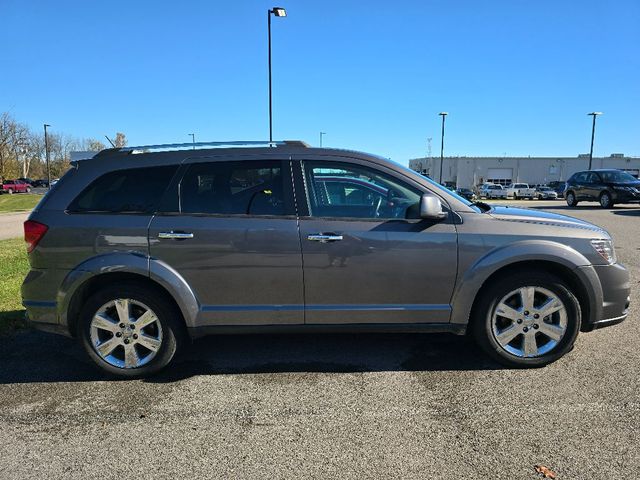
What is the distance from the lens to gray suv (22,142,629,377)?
3.73 m

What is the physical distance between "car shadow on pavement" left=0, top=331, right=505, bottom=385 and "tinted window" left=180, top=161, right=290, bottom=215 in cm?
134

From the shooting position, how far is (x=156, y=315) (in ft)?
12.5

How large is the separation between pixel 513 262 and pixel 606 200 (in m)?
20.9

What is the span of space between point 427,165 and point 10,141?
205 feet

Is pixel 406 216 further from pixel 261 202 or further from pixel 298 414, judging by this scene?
pixel 298 414

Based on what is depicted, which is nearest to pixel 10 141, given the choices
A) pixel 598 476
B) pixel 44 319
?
pixel 44 319

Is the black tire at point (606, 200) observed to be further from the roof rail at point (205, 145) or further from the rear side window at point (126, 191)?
the rear side window at point (126, 191)

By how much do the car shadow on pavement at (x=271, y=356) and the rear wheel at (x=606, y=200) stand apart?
2029cm

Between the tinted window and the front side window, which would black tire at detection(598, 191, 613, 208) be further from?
the tinted window

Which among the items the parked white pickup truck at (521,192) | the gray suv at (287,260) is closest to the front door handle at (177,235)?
the gray suv at (287,260)

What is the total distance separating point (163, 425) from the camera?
315 centimetres

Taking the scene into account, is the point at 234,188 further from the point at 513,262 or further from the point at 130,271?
the point at 513,262

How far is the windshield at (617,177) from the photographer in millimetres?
21070

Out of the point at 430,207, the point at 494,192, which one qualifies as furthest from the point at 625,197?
the point at 494,192
